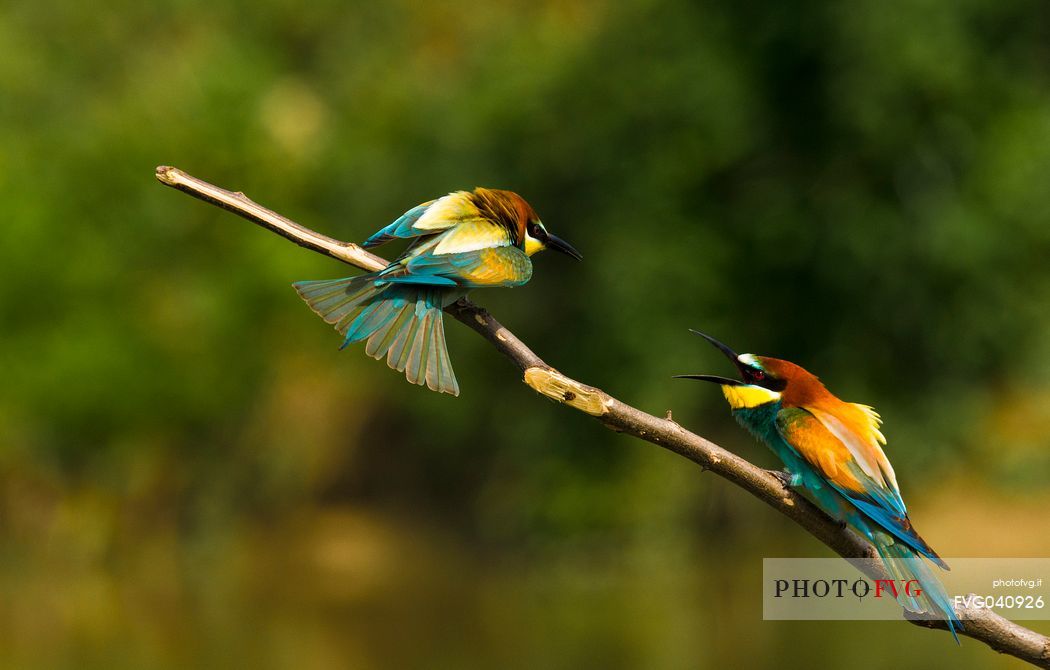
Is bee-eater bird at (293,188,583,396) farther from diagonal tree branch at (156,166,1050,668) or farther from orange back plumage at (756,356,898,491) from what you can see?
orange back plumage at (756,356,898,491)

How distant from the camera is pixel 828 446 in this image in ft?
6.35

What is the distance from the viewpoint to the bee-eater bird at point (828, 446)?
181cm

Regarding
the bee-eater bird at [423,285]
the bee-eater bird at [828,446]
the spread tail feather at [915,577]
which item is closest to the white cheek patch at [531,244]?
the bee-eater bird at [423,285]

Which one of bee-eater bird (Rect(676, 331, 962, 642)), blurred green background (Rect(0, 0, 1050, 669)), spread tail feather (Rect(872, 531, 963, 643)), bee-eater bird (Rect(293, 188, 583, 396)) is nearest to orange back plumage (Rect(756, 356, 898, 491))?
bee-eater bird (Rect(676, 331, 962, 642))

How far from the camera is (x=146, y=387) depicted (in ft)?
33.4

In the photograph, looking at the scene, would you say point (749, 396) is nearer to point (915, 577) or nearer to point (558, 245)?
point (915, 577)

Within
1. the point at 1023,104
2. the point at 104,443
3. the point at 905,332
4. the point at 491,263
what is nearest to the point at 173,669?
the point at 104,443

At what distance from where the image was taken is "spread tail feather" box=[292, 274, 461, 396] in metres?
2.05

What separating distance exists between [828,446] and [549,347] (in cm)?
722

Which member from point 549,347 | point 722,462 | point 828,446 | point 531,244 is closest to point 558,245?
point 531,244

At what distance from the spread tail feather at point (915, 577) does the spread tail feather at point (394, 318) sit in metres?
0.66

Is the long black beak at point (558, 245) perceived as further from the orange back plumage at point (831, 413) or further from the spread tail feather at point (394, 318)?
the orange back plumage at point (831, 413)

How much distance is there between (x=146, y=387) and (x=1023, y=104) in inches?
252

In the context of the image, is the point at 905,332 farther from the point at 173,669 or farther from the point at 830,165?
the point at 173,669
